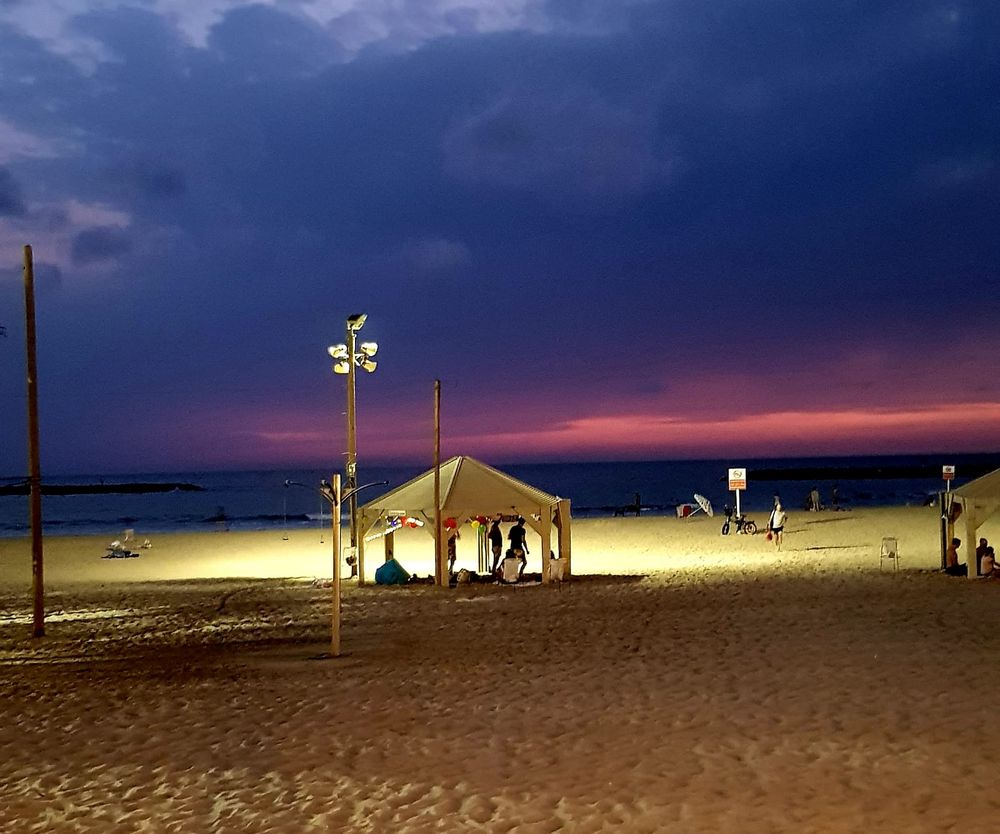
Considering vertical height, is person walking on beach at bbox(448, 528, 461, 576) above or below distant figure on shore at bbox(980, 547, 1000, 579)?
above

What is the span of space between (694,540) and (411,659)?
1731cm

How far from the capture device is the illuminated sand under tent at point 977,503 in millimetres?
16188

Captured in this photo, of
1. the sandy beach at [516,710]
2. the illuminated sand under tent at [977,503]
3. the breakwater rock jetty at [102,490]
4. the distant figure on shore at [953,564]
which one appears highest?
the breakwater rock jetty at [102,490]

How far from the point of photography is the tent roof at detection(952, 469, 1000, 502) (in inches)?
640

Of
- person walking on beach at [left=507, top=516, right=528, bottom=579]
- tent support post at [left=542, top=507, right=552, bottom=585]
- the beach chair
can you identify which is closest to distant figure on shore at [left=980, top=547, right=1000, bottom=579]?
the beach chair

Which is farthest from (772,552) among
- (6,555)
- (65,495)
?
(65,495)

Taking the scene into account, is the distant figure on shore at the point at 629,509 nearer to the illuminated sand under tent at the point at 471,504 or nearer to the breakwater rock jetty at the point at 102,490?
the illuminated sand under tent at the point at 471,504

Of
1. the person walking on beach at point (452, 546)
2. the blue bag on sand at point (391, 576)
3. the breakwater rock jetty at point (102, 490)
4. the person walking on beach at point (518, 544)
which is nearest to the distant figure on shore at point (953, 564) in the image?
the person walking on beach at point (518, 544)

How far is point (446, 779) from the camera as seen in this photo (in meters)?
6.60

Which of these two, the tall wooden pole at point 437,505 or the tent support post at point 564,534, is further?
the tent support post at point 564,534

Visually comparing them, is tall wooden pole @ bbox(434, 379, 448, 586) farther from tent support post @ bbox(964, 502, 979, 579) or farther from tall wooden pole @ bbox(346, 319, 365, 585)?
tent support post @ bbox(964, 502, 979, 579)

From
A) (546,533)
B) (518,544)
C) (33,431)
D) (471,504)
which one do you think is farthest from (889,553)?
(33,431)

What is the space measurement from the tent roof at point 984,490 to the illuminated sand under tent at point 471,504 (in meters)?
7.22

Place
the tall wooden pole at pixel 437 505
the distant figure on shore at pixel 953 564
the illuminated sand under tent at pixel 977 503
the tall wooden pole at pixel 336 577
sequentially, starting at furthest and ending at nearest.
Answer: the tall wooden pole at pixel 437 505 → the distant figure on shore at pixel 953 564 → the illuminated sand under tent at pixel 977 503 → the tall wooden pole at pixel 336 577
